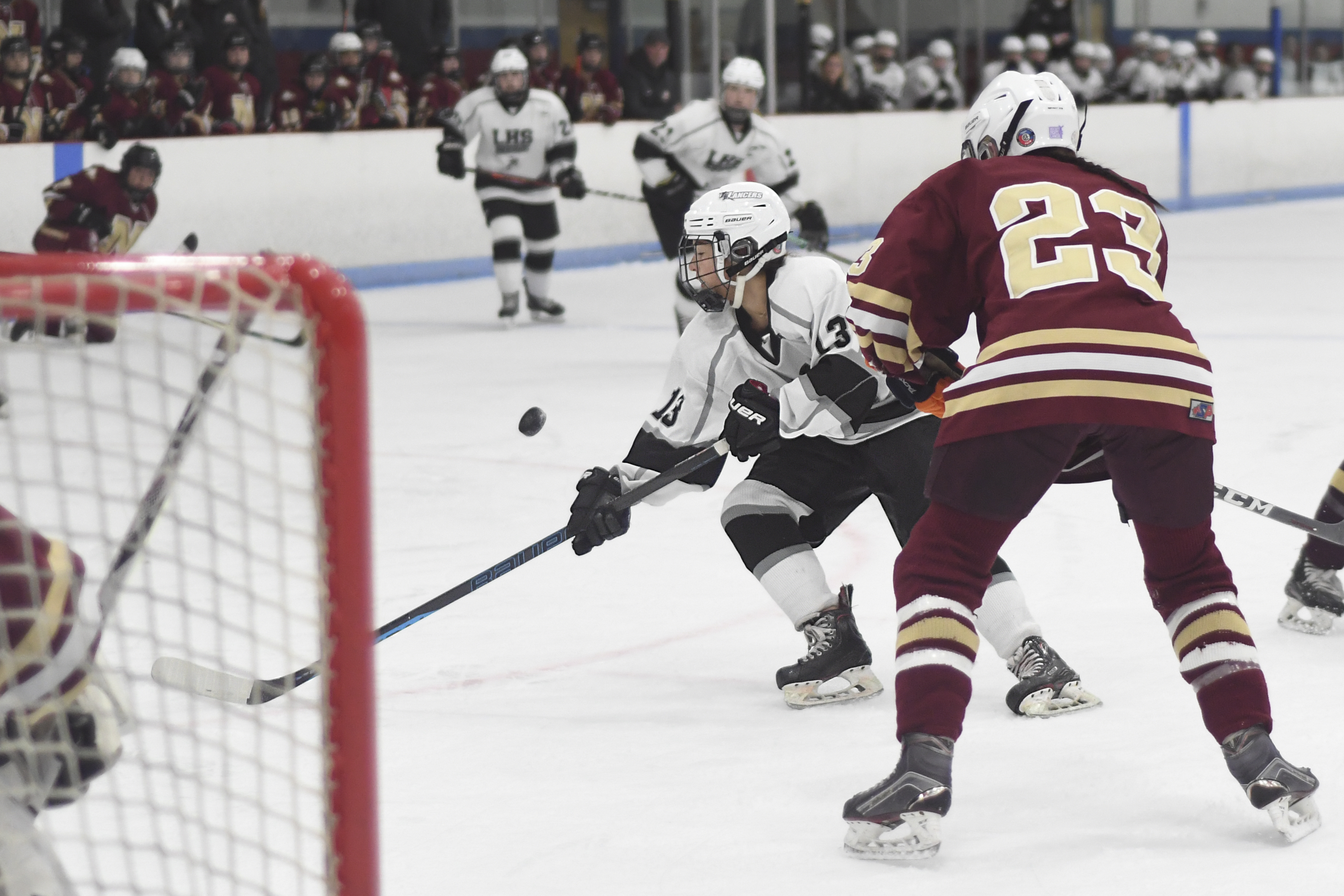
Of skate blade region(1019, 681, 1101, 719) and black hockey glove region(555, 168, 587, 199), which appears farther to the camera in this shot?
black hockey glove region(555, 168, 587, 199)

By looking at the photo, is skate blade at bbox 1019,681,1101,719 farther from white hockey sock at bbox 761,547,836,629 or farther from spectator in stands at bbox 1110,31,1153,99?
spectator in stands at bbox 1110,31,1153,99

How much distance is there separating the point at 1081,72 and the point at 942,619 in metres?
12.1

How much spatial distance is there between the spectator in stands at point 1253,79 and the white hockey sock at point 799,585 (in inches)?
488

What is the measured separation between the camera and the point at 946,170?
2164 millimetres

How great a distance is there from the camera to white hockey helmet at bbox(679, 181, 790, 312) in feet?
8.94

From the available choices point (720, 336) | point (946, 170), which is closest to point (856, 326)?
point (946, 170)

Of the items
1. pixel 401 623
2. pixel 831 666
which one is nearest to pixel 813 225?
pixel 831 666

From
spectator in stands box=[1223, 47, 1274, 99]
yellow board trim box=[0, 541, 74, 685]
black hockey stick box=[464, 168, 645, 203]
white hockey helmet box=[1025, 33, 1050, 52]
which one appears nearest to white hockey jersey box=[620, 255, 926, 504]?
yellow board trim box=[0, 541, 74, 685]

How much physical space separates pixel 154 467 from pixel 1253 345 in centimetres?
507

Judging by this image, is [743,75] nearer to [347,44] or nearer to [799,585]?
[347,44]

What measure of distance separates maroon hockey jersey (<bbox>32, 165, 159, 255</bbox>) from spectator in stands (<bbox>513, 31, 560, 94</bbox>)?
325cm

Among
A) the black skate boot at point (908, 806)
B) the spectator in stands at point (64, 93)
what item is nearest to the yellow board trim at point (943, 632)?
the black skate boot at point (908, 806)

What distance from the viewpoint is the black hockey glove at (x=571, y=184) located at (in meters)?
7.73

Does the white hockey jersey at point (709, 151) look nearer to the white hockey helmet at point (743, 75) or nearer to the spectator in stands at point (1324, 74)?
the white hockey helmet at point (743, 75)
